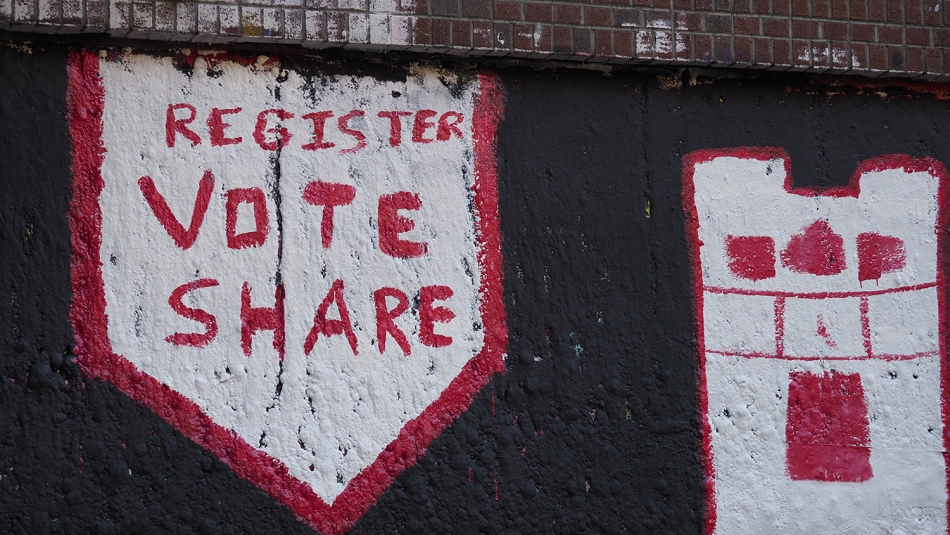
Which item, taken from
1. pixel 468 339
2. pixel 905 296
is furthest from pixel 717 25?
pixel 468 339

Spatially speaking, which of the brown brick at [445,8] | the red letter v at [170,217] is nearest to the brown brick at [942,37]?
the brown brick at [445,8]

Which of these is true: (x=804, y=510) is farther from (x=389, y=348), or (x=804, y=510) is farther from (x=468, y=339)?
(x=389, y=348)

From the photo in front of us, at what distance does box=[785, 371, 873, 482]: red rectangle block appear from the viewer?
126 inches

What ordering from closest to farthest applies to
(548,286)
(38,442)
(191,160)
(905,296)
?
(38,442)
(191,160)
(548,286)
(905,296)

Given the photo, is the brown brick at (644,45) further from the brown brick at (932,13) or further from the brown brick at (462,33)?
the brown brick at (932,13)

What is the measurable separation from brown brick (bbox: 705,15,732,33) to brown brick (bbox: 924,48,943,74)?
0.83 m

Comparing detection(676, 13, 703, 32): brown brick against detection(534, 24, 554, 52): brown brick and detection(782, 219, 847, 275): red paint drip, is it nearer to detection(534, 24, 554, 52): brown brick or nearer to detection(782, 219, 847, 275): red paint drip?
detection(534, 24, 554, 52): brown brick

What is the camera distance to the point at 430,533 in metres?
2.95

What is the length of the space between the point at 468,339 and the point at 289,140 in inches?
37.1

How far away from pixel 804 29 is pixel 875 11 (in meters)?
0.33

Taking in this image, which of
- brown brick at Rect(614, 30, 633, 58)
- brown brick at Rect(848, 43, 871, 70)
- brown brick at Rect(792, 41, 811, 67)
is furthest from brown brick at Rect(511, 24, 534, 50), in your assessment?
brown brick at Rect(848, 43, 871, 70)

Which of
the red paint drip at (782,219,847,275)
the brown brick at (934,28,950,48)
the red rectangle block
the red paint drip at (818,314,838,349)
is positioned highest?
the brown brick at (934,28,950,48)

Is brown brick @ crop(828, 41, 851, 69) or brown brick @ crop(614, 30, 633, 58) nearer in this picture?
brown brick @ crop(614, 30, 633, 58)

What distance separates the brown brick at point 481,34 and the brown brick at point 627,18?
19.1 inches
